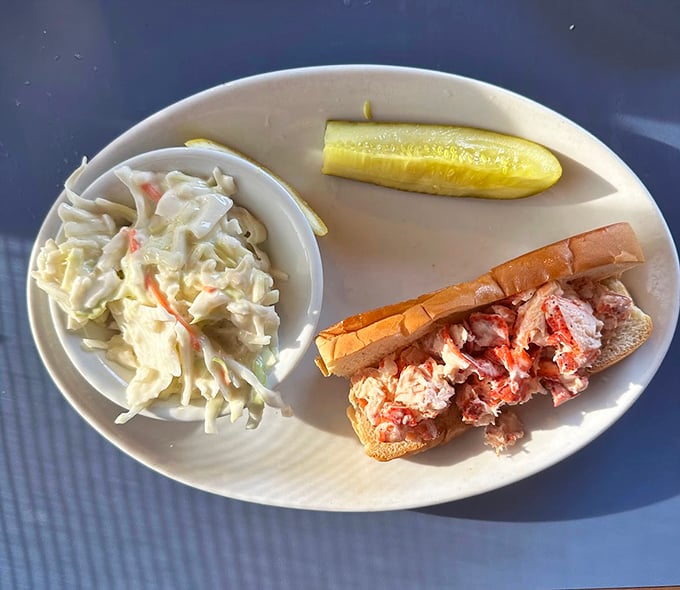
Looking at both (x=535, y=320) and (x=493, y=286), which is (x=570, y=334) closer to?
(x=535, y=320)

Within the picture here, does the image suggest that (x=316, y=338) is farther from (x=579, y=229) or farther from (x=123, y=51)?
(x=123, y=51)

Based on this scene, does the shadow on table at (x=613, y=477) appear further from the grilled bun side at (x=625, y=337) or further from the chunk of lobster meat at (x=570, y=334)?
the chunk of lobster meat at (x=570, y=334)

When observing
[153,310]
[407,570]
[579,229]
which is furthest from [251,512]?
[579,229]

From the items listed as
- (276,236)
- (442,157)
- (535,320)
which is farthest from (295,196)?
(535,320)

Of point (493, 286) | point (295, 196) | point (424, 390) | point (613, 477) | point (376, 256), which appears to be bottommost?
point (613, 477)

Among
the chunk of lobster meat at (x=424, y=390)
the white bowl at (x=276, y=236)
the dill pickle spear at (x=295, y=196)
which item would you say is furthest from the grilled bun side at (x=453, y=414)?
the dill pickle spear at (x=295, y=196)

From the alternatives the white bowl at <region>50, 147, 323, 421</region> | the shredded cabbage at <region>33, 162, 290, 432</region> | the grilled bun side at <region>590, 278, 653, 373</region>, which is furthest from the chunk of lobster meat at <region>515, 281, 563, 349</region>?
the shredded cabbage at <region>33, 162, 290, 432</region>

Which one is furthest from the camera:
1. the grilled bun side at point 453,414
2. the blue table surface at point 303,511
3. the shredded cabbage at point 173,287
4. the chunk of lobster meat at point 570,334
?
the blue table surface at point 303,511

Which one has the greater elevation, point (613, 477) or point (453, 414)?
point (453, 414)
